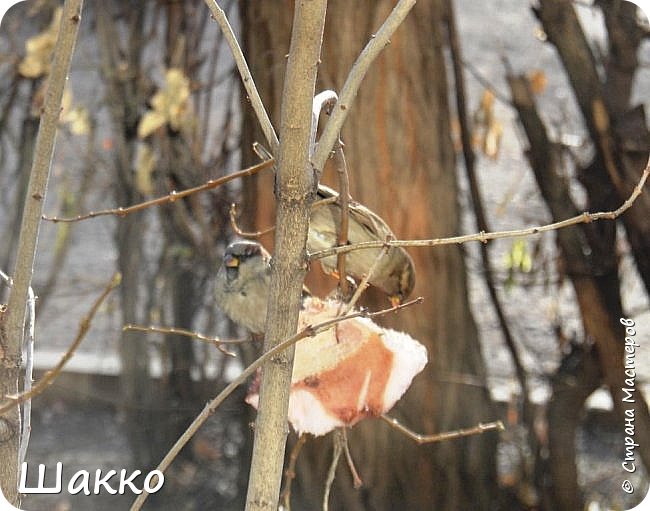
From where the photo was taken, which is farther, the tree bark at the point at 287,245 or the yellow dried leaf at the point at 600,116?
the yellow dried leaf at the point at 600,116

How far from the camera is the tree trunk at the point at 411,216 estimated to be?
2.60 ft

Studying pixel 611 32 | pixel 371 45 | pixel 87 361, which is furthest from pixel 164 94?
pixel 371 45

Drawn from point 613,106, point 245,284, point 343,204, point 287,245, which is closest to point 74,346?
point 287,245

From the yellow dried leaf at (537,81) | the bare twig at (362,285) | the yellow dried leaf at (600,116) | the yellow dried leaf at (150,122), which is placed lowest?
the bare twig at (362,285)

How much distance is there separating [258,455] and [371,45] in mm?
183

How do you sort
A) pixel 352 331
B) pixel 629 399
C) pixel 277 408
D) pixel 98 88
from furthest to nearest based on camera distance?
pixel 98 88 < pixel 629 399 < pixel 352 331 < pixel 277 408

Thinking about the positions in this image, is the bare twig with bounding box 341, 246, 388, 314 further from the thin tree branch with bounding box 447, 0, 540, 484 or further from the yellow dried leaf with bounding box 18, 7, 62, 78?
the yellow dried leaf with bounding box 18, 7, 62, 78

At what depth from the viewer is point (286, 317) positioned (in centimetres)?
37

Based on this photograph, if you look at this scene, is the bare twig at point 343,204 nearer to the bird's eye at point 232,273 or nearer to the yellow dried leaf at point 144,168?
the bird's eye at point 232,273

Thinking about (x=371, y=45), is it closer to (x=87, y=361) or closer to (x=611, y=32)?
(x=611, y=32)

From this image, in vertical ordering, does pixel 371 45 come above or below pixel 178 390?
above

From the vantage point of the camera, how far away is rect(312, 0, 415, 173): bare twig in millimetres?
378

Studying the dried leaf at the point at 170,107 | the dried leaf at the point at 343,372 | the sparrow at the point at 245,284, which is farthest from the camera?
the dried leaf at the point at 170,107

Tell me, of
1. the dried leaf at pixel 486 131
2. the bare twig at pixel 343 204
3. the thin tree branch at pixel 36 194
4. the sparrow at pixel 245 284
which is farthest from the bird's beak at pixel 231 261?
the dried leaf at pixel 486 131
